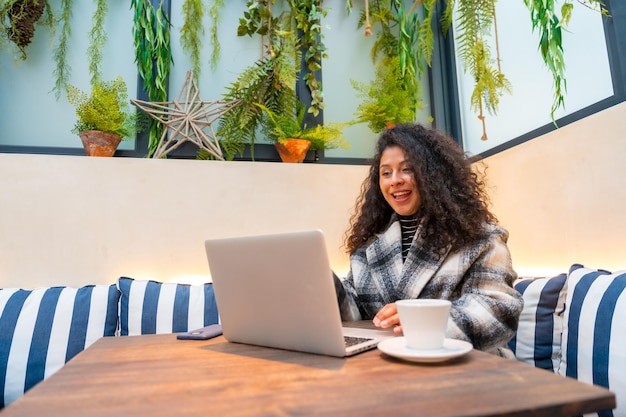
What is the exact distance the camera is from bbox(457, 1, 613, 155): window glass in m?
1.67

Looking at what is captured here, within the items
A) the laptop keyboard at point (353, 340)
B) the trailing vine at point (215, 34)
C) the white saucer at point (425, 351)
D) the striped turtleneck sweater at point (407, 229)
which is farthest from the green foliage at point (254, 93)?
the white saucer at point (425, 351)

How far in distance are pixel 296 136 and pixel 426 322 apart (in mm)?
1738

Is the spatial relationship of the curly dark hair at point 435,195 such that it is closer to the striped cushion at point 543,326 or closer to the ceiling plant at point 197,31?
the striped cushion at point 543,326

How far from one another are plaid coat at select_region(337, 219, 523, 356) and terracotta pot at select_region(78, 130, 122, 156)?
1387 millimetres

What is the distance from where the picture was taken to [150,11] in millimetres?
2293

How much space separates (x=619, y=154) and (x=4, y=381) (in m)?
2.30

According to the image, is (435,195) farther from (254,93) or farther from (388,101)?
(254,93)

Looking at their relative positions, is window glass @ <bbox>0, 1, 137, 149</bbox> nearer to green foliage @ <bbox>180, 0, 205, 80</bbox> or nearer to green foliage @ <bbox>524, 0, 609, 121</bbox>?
green foliage @ <bbox>180, 0, 205, 80</bbox>

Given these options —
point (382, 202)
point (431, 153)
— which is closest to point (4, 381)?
point (382, 202)

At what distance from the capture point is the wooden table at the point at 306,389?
1.35 feet

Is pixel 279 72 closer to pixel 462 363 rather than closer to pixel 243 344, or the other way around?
pixel 243 344

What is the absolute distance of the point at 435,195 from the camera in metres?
1.38

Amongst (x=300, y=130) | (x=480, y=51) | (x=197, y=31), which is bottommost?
(x=300, y=130)

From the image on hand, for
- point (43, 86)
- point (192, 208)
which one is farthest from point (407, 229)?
point (43, 86)
